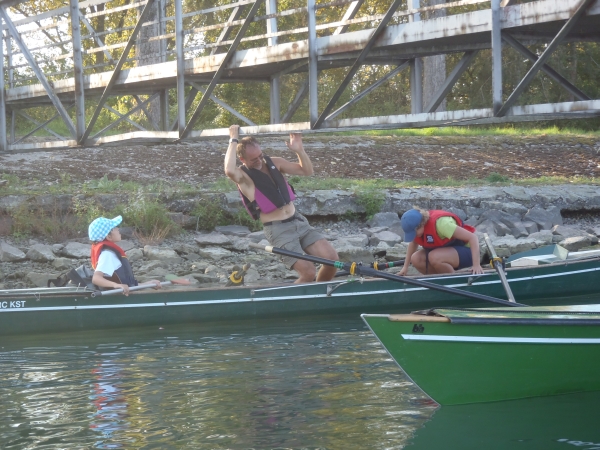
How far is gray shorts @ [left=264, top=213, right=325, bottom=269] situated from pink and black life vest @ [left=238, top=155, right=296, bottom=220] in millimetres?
197

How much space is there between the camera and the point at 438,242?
9.40 meters

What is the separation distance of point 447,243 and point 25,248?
5828mm

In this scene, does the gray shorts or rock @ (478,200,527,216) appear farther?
rock @ (478,200,527,216)

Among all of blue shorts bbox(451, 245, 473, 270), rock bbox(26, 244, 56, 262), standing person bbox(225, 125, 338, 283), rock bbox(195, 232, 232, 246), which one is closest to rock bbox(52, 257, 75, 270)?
rock bbox(26, 244, 56, 262)

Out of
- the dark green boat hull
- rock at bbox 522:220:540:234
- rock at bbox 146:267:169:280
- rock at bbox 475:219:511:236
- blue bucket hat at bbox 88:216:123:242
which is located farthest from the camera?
rock at bbox 522:220:540:234

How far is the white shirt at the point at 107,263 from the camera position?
879cm

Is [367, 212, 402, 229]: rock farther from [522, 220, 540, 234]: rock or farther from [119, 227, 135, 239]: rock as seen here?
[119, 227, 135, 239]: rock

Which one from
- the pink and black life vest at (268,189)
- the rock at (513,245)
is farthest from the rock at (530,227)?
the pink and black life vest at (268,189)

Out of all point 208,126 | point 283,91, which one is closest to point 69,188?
point 208,126

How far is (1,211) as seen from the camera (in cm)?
1278

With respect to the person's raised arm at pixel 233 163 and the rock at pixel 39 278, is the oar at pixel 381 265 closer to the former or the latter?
the person's raised arm at pixel 233 163

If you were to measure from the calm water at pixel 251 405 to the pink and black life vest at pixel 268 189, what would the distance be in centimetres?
136

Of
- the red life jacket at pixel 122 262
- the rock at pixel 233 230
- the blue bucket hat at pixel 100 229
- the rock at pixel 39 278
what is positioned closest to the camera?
the blue bucket hat at pixel 100 229

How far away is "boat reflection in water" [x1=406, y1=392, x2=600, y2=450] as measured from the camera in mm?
5312
